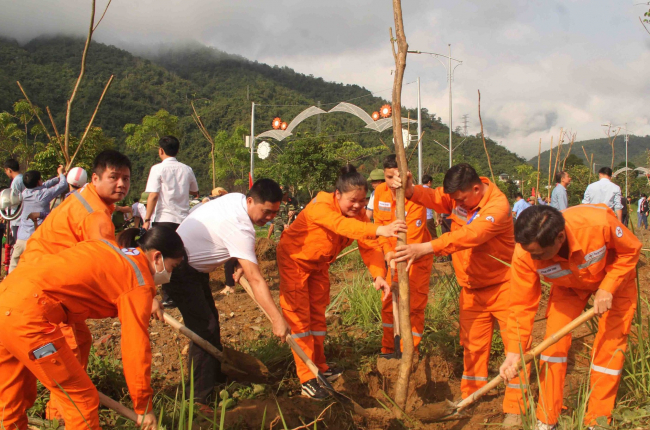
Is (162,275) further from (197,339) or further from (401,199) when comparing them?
(401,199)

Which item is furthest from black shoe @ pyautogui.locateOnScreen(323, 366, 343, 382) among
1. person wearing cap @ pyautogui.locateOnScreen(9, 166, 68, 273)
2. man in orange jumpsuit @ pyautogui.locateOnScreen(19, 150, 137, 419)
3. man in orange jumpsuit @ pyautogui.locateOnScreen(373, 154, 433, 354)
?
person wearing cap @ pyautogui.locateOnScreen(9, 166, 68, 273)

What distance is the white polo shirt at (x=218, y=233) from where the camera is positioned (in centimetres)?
308

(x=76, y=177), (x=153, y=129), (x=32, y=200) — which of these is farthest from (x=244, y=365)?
(x=153, y=129)

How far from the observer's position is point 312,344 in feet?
12.4

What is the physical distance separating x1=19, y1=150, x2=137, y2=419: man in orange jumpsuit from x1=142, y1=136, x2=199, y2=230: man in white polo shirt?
216 centimetres

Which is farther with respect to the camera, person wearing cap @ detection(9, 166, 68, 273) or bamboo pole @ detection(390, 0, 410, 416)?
person wearing cap @ detection(9, 166, 68, 273)

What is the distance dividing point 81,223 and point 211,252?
816 millimetres

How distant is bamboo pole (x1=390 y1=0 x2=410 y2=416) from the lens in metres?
3.11

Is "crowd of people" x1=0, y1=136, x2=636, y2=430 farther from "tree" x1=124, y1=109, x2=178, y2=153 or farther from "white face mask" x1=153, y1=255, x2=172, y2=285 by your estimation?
"tree" x1=124, y1=109, x2=178, y2=153

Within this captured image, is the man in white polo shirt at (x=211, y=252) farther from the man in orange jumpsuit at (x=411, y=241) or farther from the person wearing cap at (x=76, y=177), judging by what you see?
the person wearing cap at (x=76, y=177)

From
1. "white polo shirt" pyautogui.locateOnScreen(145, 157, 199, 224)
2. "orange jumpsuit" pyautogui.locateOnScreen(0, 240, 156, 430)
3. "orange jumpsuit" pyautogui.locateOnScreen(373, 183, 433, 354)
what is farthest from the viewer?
"white polo shirt" pyautogui.locateOnScreen(145, 157, 199, 224)

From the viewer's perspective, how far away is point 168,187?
5.29 meters

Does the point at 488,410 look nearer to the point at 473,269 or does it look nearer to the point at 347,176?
the point at 473,269

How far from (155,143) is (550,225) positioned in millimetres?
25831
